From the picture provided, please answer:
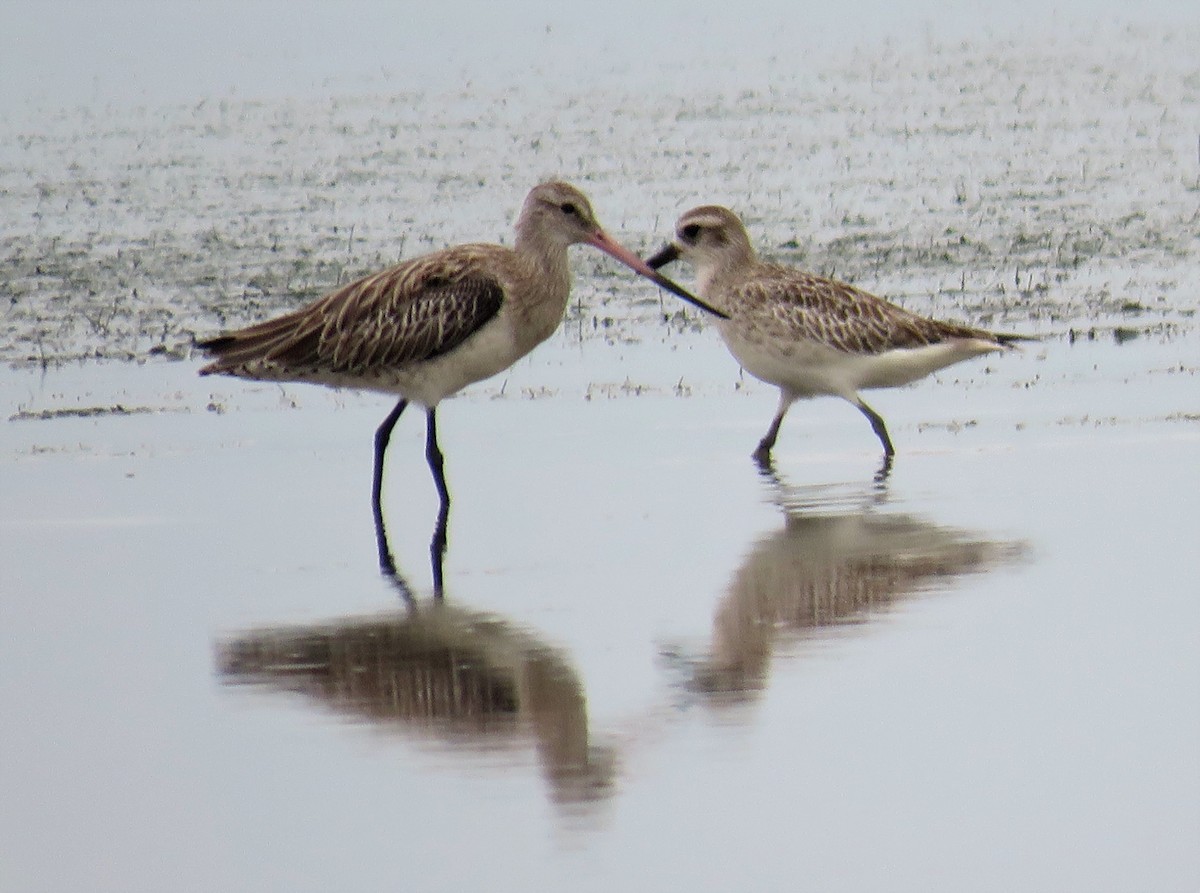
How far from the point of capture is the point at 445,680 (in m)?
7.49

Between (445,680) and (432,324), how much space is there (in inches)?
136

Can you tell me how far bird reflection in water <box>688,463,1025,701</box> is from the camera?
7.64 m

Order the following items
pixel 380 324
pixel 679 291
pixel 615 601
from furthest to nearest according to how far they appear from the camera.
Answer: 1. pixel 679 291
2. pixel 380 324
3. pixel 615 601

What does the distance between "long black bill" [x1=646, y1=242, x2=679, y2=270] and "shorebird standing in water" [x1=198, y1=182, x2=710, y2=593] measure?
1.80m

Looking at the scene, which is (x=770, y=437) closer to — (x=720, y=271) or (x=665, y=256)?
(x=720, y=271)

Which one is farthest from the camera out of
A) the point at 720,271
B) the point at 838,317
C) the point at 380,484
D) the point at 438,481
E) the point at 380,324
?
the point at 720,271

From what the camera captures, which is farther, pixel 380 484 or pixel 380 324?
pixel 380 324

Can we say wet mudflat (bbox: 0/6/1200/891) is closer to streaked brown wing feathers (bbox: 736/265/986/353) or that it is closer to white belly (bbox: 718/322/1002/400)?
white belly (bbox: 718/322/1002/400)

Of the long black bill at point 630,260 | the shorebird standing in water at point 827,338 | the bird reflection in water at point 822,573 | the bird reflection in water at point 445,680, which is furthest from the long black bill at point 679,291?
the bird reflection in water at point 445,680

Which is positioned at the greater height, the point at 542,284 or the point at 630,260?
the point at 630,260

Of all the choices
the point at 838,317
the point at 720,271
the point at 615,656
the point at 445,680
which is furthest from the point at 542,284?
the point at 445,680

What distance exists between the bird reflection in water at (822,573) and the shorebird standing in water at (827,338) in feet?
5.66

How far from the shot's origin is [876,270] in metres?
16.9

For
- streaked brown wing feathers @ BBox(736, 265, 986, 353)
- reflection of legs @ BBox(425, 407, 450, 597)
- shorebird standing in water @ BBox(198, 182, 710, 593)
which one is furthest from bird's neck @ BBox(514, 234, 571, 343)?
streaked brown wing feathers @ BBox(736, 265, 986, 353)
